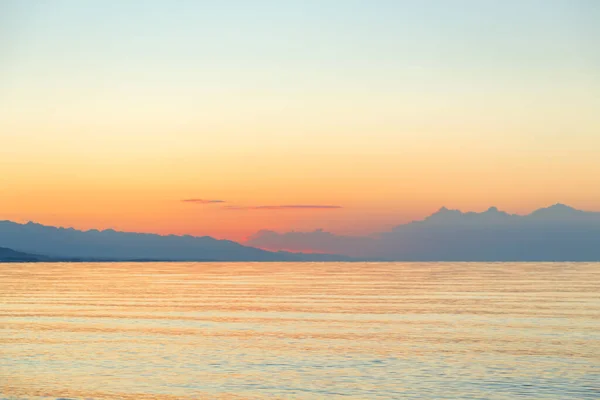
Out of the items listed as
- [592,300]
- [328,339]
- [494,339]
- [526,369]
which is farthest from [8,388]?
[592,300]

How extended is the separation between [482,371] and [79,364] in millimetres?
22154

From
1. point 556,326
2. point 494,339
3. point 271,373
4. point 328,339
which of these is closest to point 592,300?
point 556,326

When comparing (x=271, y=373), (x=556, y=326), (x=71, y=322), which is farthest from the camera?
(x=71, y=322)

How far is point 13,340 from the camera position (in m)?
52.5

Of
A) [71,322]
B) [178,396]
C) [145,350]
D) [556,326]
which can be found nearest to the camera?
[178,396]

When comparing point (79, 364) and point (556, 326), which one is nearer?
point (79, 364)

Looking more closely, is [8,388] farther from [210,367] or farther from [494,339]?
[494,339]

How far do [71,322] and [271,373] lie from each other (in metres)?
31.4

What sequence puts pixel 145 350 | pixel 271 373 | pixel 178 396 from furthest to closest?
pixel 145 350 < pixel 271 373 < pixel 178 396

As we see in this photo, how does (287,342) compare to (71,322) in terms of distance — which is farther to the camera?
(71,322)

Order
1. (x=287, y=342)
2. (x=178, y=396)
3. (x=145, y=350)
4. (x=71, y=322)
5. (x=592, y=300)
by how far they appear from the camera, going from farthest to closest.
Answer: (x=592, y=300) < (x=71, y=322) < (x=287, y=342) < (x=145, y=350) < (x=178, y=396)

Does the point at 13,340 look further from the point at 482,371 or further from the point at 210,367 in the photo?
the point at 482,371

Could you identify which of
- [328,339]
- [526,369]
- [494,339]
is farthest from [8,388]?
[494,339]

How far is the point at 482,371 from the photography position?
39688 millimetres
